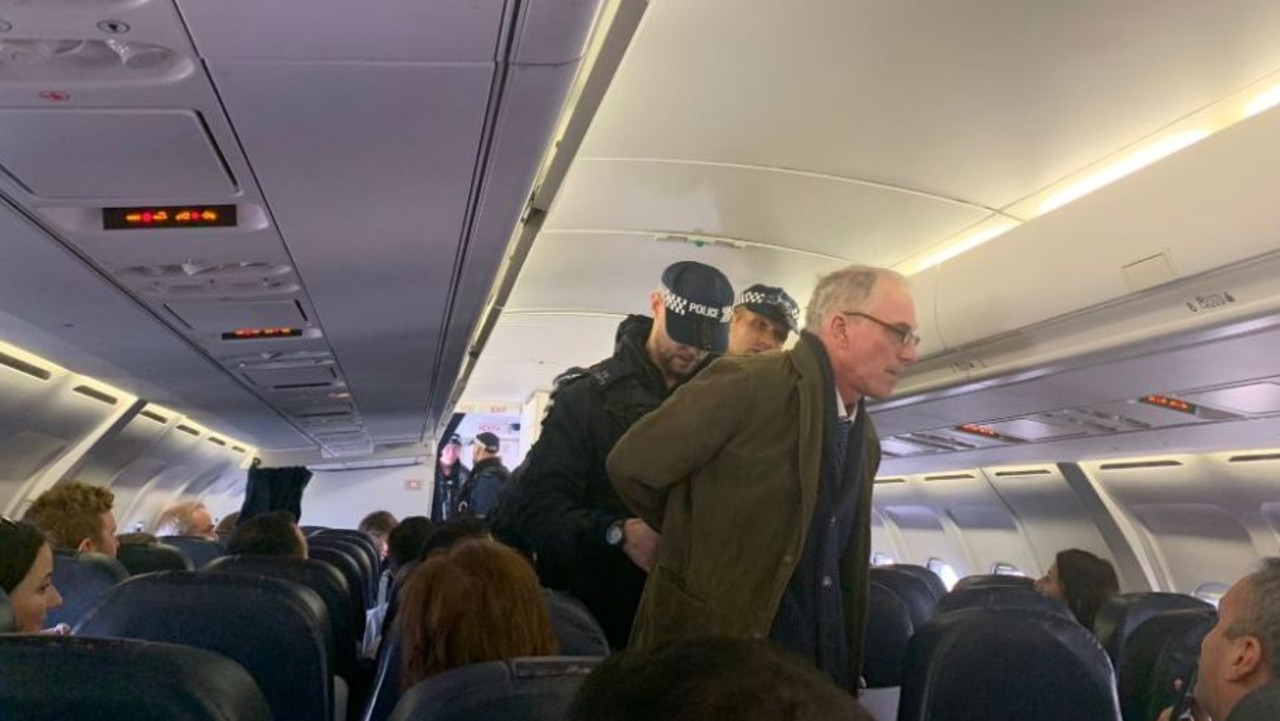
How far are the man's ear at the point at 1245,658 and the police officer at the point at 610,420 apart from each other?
63.7 inches

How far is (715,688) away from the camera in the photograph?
0.87m

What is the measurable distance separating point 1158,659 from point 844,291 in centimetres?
229

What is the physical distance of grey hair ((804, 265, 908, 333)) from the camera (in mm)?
2809

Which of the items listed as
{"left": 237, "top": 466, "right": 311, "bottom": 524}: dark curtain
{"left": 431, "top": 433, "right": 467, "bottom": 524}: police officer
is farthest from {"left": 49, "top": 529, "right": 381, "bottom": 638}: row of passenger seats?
{"left": 431, "top": 433, "right": 467, "bottom": 524}: police officer

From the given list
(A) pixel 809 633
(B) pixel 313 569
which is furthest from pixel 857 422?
(B) pixel 313 569

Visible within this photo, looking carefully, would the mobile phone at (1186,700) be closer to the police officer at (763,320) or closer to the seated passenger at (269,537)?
the police officer at (763,320)

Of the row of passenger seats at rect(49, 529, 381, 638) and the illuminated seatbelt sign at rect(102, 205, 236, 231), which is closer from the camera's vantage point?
the illuminated seatbelt sign at rect(102, 205, 236, 231)

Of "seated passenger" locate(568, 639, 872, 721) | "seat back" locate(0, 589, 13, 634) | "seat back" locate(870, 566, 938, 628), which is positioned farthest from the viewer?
"seat back" locate(870, 566, 938, 628)

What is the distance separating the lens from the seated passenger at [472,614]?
2434 mm

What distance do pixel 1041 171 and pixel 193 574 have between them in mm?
4086

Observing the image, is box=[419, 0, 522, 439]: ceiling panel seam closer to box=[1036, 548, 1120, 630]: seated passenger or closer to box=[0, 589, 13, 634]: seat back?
box=[0, 589, 13, 634]: seat back

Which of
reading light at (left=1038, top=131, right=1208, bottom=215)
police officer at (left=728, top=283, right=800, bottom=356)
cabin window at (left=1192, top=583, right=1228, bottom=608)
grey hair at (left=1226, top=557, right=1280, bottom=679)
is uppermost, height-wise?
reading light at (left=1038, top=131, right=1208, bottom=215)

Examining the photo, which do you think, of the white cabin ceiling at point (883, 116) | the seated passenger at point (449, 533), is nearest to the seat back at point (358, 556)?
the seated passenger at point (449, 533)

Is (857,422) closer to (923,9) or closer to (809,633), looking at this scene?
(809,633)
